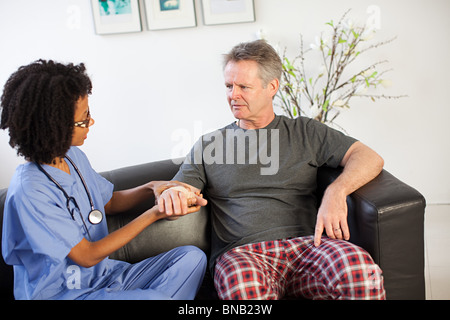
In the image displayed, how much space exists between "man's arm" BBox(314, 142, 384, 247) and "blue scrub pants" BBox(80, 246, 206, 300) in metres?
0.44

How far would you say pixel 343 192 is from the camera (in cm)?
160

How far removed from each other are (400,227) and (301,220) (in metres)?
0.39

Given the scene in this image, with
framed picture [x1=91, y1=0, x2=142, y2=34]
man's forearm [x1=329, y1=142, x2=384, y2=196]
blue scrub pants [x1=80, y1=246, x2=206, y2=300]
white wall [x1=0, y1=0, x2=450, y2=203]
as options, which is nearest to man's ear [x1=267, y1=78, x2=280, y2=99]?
man's forearm [x1=329, y1=142, x2=384, y2=196]

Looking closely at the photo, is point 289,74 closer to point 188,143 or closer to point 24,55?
point 188,143

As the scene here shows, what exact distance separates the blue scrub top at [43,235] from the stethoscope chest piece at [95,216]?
2cm

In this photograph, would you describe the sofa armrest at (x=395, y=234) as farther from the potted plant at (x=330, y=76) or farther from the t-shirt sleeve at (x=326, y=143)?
the potted plant at (x=330, y=76)

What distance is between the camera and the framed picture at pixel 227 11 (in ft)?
9.52

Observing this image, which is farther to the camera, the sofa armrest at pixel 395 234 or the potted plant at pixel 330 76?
the potted plant at pixel 330 76

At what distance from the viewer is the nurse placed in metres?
1.29

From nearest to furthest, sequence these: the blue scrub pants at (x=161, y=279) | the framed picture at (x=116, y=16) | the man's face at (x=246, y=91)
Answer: the blue scrub pants at (x=161, y=279)
the man's face at (x=246, y=91)
the framed picture at (x=116, y=16)

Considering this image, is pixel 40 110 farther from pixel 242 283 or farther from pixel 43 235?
pixel 242 283

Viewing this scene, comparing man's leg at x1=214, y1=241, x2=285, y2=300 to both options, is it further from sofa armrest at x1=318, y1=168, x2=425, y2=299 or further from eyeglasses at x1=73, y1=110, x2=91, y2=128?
eyeglasses at x1=73, y1=110, x2=91, y2=128

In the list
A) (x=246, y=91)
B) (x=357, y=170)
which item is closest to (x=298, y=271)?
(x=357, y=170)

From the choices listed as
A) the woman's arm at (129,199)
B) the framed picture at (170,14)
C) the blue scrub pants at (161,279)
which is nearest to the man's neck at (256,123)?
the woman's arm at (129,199)
